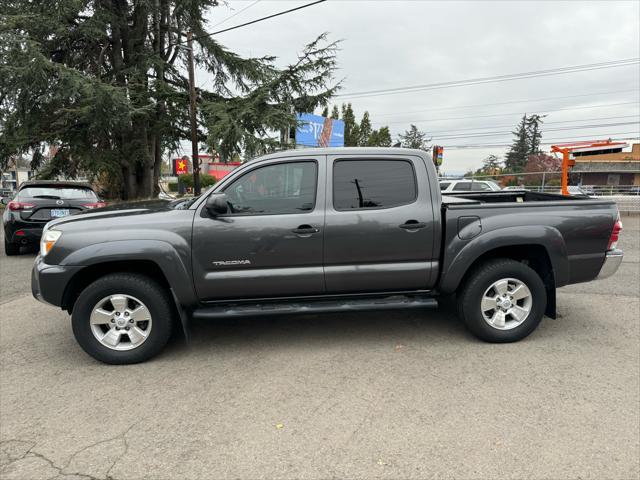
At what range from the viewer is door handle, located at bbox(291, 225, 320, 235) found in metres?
3.70

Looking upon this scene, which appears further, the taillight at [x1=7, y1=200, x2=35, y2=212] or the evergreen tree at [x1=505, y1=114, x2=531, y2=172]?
the evergreen tree at [x1=505, y1=114, x2=531, y2=172]

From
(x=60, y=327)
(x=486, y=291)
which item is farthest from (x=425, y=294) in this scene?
(x=60, y=327)

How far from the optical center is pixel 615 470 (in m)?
2.31

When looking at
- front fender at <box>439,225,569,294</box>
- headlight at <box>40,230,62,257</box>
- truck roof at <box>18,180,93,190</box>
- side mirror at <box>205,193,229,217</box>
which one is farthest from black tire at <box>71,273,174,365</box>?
truck roof at <box>18,180,93,190</box>

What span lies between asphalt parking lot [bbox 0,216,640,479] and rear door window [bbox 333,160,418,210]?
1.39m

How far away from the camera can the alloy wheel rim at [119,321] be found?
3.61 m

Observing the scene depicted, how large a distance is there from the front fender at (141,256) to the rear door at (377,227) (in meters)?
1.30

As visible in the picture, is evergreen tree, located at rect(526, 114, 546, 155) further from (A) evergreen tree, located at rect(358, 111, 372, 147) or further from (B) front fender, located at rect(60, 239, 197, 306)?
(B) front fender, located at rect(60, 239, 197, 306)

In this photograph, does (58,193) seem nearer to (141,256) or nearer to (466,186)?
(141,256)

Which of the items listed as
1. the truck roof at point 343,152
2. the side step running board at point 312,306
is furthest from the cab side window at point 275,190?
the side step running board at point 312,306

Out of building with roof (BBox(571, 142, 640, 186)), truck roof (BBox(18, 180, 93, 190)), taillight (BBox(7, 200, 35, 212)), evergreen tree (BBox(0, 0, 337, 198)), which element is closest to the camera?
taillight (BBox(7, 200, 35, 212))

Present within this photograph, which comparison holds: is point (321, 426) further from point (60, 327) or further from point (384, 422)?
point (60, 327)

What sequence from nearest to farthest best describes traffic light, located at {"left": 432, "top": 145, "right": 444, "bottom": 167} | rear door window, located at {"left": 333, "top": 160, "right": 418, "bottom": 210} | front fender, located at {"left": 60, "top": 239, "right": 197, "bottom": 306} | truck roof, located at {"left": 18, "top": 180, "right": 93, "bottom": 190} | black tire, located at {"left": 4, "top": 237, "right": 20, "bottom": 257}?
front fender, located at {"left": 60, "top": 239, "right": 197, "bottom": 306} → rear door window, located at {"left": 333, "top": 160, "right": 418, "bottom": 210} → truck roof, located at {"left": 18, "top": 180, "right": 93, "bottom": 190} → black tire, located at {"left": 4, "top": 237, "right": 20, "bottom": 257} → traffic light, located at {"left": 432, "top": 145, "right": 444, "bottom": 167}

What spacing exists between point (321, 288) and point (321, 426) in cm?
137
